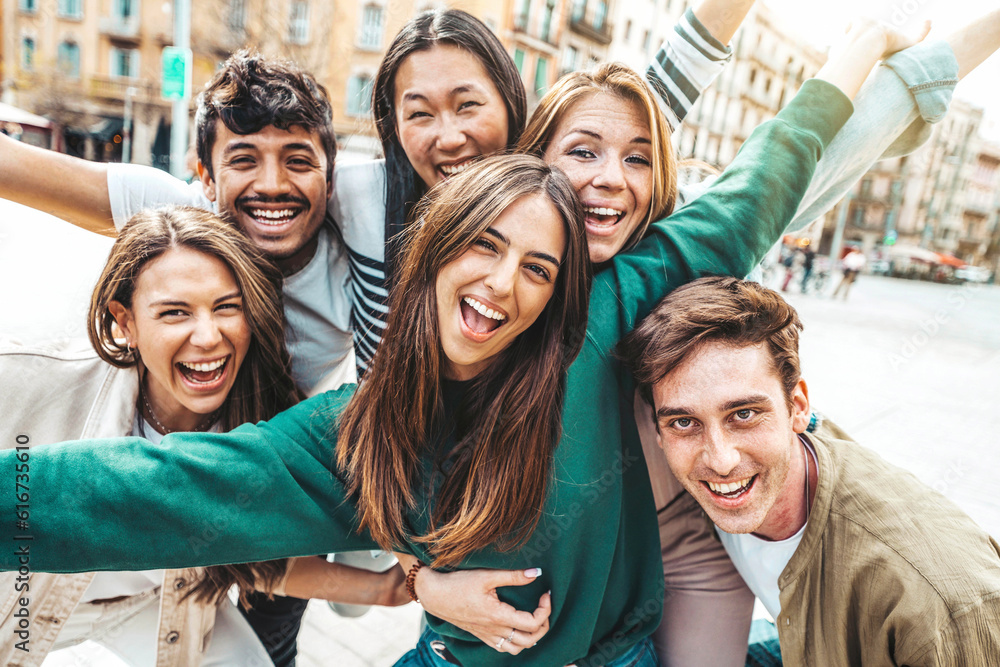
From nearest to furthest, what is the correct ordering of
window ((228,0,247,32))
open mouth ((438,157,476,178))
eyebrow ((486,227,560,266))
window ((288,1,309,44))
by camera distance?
eyebrow ((486,227,560,266))
open mouth ((438,157,476,178))
window ((228,0,247,32))
window ((288,1,309,44))

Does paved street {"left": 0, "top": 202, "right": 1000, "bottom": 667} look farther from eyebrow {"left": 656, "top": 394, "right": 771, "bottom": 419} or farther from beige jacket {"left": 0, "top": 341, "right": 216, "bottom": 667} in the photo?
eyebrow {"left": 656, "top": 394, "right": 771, "bottom": 419}

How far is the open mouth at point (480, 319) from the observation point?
1.54 metres

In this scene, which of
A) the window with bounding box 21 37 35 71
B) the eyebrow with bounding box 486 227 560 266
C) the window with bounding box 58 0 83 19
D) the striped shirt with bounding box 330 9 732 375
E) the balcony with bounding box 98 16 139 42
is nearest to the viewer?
the eyebrow with bounding box 486 227 560 266

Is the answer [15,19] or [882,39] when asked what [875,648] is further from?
[15,19]

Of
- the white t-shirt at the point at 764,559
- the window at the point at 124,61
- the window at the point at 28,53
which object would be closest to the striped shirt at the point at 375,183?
the white t-shirt at the point at 764,559

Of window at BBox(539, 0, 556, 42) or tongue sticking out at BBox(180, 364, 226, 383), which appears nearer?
tongue sticking out at BBox(180, 364, 226, 383)

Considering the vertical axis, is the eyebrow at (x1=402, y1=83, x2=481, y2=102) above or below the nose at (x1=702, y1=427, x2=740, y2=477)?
above

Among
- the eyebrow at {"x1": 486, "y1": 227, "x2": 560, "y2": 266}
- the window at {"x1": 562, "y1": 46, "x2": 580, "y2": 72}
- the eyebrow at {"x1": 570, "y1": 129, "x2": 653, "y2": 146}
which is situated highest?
the window at {"x1": 562, "y1": 46, "x2": 580, "y2": 72}

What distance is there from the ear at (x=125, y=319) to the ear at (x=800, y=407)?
78.1 inches

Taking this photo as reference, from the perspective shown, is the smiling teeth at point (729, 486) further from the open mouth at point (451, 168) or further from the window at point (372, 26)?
the window at point (372, 26)

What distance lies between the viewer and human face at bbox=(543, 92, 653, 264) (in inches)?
74.0

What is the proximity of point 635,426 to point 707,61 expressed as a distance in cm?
147

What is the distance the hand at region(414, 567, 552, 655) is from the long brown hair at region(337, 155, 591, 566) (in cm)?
9

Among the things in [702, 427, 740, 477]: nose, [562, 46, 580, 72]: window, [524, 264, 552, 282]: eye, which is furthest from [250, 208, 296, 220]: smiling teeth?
[562, 46, 580, 72]: window
